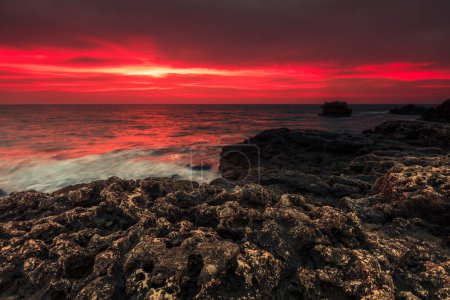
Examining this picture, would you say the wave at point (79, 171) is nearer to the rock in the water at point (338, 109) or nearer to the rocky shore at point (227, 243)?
the rocky shore at point (227, 243)

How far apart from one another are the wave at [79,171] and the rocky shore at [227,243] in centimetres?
851

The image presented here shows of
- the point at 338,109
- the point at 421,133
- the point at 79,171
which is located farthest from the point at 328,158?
the point at 338,109

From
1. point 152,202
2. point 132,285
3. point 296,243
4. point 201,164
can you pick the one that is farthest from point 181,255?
point 201,164

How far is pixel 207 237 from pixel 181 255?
383 mm

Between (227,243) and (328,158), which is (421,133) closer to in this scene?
(328,158)

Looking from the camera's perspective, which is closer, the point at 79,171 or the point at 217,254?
the point at 217,254

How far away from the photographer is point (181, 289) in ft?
7.66

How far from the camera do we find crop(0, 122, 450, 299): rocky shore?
2.38m

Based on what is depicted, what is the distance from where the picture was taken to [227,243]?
271cm

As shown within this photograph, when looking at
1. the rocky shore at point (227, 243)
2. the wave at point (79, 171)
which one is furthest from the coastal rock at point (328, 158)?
the wave at point (79, 171)

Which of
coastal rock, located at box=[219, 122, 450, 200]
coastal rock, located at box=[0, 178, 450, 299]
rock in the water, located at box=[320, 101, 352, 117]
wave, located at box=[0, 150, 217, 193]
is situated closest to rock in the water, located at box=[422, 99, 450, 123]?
coastal rock, located at box=[219, 122, 450, 200]

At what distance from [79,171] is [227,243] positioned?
13.9 metres

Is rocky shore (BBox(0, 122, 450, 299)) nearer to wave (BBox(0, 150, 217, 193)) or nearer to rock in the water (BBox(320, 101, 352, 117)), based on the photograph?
wave (BBox(0, 150, 217, 193))

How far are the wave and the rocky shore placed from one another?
27.9 ft
